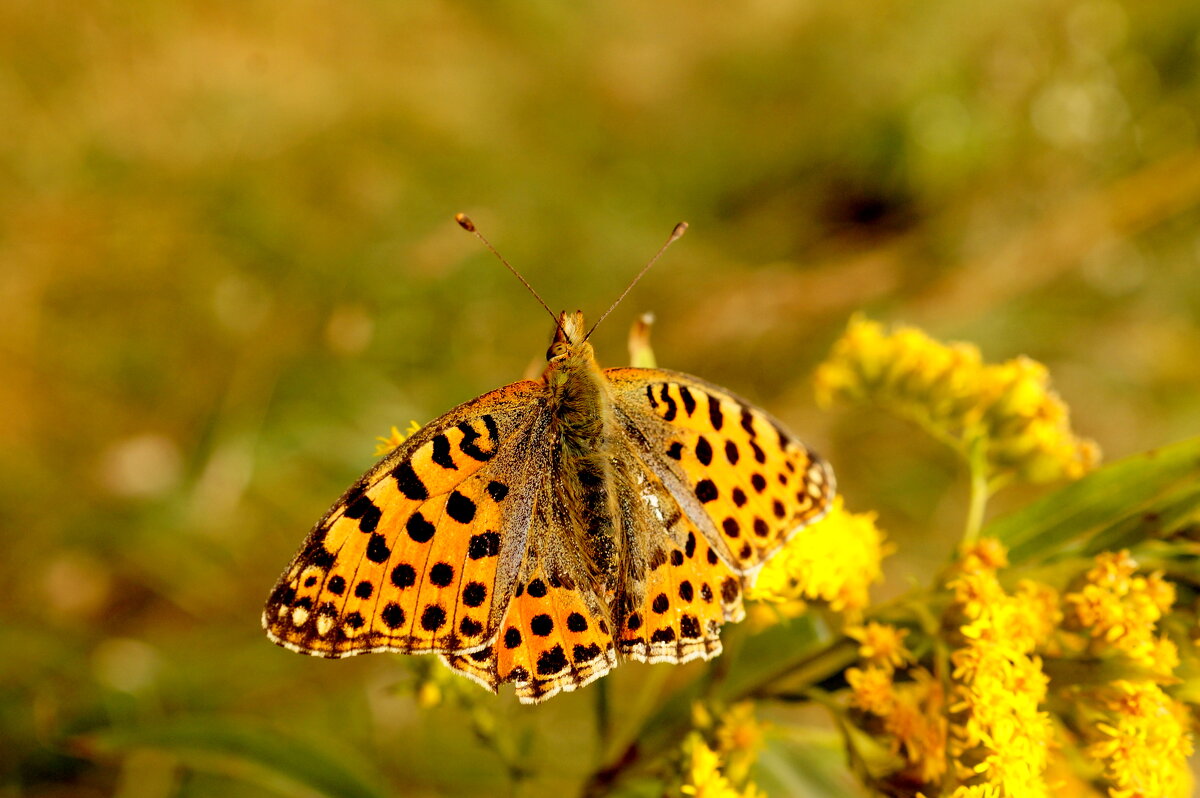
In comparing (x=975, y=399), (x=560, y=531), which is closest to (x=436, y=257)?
(x=560, y=531)

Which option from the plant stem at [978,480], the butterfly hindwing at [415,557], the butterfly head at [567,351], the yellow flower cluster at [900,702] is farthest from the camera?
the plant stem at [978,480]

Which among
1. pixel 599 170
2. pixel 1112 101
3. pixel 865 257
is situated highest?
pixel 599 170

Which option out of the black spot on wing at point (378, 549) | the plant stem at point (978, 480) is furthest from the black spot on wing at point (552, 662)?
the plant stem at point (978, 480)

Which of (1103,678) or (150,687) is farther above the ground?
(150,687)

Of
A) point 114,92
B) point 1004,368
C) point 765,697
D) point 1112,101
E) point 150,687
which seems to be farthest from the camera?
point 1112,101

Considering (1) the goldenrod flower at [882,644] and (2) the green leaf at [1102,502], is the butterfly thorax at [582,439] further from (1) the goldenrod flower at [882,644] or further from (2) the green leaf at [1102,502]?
(2) the green leaf at [1102,502]

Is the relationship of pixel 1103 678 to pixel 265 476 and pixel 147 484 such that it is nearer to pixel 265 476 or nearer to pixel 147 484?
pixel 265 476

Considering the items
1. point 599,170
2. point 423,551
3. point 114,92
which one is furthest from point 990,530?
point 114,92

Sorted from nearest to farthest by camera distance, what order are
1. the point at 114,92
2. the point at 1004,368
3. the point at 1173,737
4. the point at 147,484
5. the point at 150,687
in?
the point at 1173,737 < the point at 1004,368 < the point at 150,687 < the point at 147,484 < the point at 114,92
